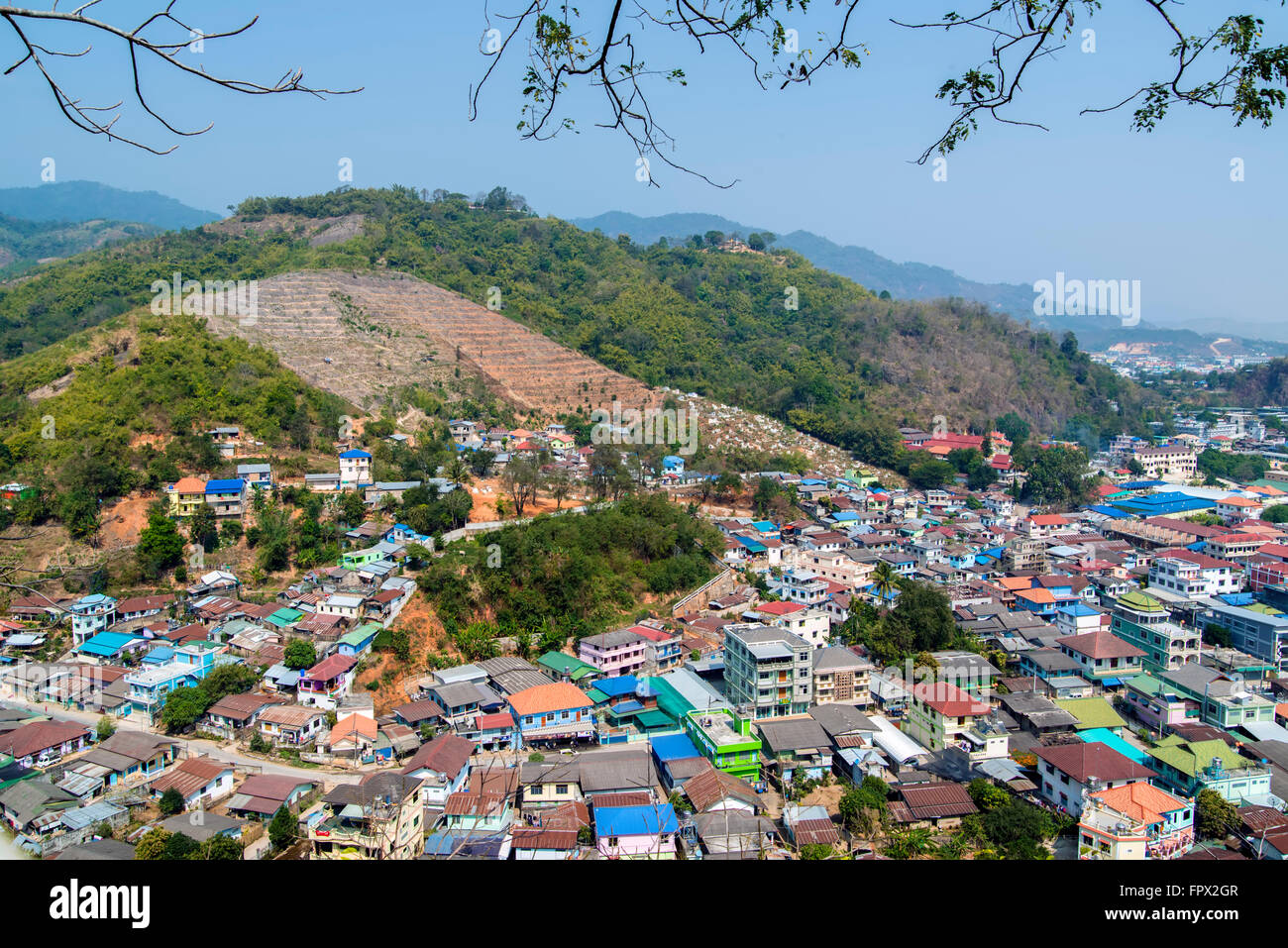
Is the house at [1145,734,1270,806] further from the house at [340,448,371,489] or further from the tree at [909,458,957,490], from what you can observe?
the tree at [909,458,957,490]

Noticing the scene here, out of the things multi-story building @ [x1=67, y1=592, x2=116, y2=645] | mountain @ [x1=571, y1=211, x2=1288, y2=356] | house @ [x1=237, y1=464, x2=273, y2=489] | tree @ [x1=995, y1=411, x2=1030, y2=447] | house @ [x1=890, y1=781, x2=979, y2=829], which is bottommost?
house @ [x1=890, y1=781, x2=979, y2=829]

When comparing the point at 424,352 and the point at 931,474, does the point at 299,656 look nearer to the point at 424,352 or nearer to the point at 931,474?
the point at 424,352

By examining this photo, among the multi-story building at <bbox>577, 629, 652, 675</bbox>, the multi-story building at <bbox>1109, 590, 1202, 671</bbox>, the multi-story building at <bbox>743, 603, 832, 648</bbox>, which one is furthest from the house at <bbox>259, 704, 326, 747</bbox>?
the multi-story building at <bbox>1109, 590, 1202, 671</bbox>

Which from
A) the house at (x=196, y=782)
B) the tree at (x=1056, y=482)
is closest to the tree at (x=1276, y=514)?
the tree at (x=1056, y=482)

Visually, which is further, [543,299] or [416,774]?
[543,299]

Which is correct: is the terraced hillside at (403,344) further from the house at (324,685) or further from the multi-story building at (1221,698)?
the multi-story building at (1221,698)

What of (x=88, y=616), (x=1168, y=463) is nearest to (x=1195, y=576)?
(x=1168, y=463)
